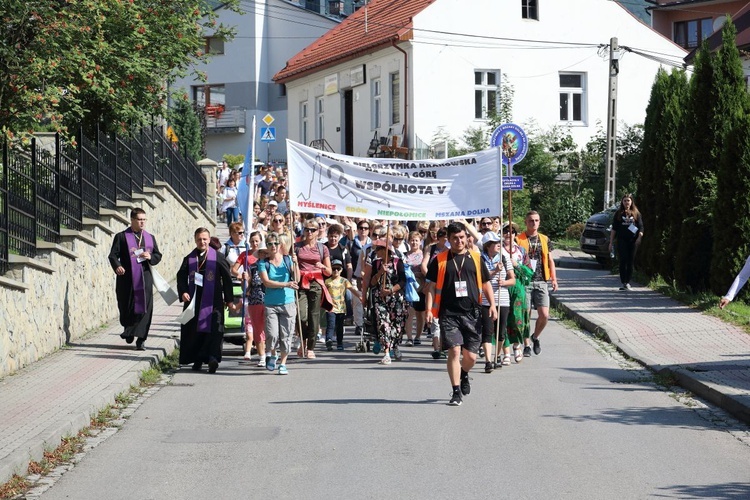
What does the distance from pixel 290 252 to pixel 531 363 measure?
10.8ft

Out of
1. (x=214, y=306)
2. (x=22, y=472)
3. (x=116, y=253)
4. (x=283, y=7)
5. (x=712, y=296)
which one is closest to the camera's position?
(x=22, y=472)

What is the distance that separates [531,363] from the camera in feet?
49.9

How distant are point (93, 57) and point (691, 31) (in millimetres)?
55306

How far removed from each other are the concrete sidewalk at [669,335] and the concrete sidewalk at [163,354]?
0.01 m

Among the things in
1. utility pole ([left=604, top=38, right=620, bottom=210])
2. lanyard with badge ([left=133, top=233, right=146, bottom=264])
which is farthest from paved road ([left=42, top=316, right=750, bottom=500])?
utility pole ([left=604, top=38, right=620, bottom=210])

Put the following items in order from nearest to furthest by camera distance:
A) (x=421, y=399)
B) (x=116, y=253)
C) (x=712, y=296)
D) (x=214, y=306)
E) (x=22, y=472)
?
(x=22, y=472)
(x=421, y=399)
(x=214, y=306)
(x=116, y=253)
(x=712, y=296)

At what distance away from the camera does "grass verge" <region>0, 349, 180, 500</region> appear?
8.25m

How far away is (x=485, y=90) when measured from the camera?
41.5 meters

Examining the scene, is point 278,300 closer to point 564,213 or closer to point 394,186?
point 394,186

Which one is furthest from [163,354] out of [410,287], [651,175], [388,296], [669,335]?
[651,175]

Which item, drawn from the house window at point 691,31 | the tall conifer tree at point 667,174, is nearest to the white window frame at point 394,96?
the tall conifer tree at point 667,174

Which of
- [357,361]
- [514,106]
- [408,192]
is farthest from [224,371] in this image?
[514,106]

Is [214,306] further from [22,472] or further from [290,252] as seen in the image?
[22,472]

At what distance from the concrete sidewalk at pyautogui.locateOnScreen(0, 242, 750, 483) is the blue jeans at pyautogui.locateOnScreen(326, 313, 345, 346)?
217 cm
